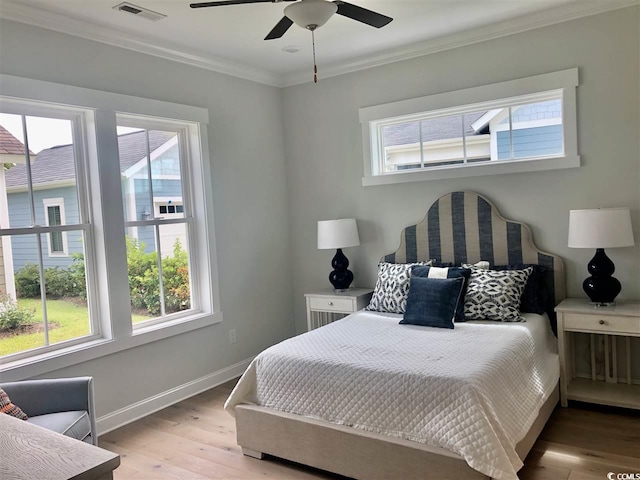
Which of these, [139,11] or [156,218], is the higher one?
[139,11]

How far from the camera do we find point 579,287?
3.65 meters

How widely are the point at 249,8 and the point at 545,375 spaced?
9.41 feet

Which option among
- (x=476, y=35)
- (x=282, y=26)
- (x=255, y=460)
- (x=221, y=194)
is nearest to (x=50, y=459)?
(x=255, y=460)

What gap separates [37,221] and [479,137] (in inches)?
126

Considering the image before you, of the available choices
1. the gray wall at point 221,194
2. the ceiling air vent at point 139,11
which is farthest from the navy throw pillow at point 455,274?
the ceiling air vent at point 139,11

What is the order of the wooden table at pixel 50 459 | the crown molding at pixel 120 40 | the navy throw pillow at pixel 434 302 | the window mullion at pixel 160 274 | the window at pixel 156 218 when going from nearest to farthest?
the wooden table at pixel 50 459, the crown molding at pixel 120 40, the navy throw pillow at pixel 434 302, the window at pixel 156 218, the window mullion at pixel 160 274

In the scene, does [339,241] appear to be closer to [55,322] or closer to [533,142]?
[533,142]

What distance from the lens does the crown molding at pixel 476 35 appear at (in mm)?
3446

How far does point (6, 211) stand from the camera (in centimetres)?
305

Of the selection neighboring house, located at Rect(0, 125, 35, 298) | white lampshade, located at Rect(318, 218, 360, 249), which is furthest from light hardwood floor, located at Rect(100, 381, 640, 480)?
white lampshade, located at Rect(318, 218, 360, 249)

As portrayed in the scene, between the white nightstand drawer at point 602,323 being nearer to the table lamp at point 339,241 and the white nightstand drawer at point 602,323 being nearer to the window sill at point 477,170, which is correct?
the window sill at point 477,170

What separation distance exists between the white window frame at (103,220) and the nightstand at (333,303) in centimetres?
108

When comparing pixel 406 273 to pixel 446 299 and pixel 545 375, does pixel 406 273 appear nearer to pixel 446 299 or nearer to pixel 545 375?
pixel 446 299

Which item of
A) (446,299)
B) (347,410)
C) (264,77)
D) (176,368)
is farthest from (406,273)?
(264,77)
